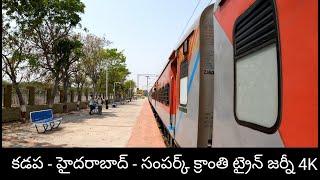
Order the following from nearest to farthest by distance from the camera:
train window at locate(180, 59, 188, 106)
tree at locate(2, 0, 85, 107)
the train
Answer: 1. the train
2. train window at locate(180, 59, 188, 106)
3. tree at locate(2, 0, 85, 107)

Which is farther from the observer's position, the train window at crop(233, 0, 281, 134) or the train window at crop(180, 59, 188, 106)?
the train window at crop(180, 59, 188, 106)

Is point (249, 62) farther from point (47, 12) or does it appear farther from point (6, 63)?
point (47, 12)

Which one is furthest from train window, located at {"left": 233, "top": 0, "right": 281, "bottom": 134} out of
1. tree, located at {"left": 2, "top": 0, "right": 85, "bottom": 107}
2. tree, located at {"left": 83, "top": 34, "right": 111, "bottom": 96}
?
tree, located at {"left": 83, "top": 34, "right": 111, "bottom": 96}

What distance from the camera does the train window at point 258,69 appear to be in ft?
6.44

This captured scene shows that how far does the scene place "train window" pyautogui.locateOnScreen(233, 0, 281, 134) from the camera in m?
1.96

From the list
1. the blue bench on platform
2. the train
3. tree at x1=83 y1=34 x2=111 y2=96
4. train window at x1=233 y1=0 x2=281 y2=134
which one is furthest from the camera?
tree at x1=83 y1=34 x2=111 y2=96

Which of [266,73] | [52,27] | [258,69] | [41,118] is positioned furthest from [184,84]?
[52,27]

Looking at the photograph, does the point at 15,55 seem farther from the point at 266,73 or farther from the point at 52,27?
the point at 266,73

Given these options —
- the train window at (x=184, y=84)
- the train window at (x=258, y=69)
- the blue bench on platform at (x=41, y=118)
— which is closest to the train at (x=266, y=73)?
the train window at (x=258, y=69)

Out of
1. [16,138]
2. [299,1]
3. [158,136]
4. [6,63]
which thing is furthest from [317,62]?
[6,63]

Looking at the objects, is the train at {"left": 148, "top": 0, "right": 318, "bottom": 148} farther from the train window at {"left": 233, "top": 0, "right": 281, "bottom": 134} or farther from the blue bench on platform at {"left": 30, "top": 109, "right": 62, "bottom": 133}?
the blue bench on platform at {"left": 30, "top": 109, "right": 62, "bottom": 133}

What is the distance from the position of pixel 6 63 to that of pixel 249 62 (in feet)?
58.5

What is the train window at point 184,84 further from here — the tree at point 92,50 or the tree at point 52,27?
the tree at point 92,50

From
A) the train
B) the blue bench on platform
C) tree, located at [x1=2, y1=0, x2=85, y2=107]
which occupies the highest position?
tree, located at [x1=2, y1=0, x2=85, y2=107]
